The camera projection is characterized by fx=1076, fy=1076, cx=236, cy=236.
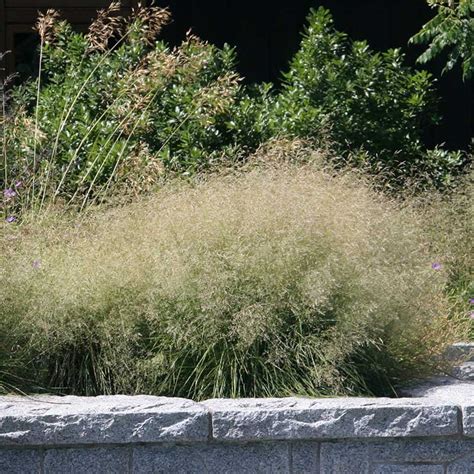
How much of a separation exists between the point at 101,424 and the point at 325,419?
0.83 m

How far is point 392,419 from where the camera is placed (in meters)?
4.01

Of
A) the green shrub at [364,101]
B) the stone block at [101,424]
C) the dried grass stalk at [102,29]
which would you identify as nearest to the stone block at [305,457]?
the stone block at [101,424]

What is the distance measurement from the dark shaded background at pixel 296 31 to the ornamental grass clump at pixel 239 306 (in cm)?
426

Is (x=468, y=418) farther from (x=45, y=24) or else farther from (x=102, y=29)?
(x=45, y=24)

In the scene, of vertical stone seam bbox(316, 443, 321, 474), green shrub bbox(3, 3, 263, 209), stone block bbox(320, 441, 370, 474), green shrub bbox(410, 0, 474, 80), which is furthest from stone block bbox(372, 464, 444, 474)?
green shrub bbox(410, 0, 474, 80)

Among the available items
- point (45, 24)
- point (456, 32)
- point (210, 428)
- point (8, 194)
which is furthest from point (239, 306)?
point (456, 32)

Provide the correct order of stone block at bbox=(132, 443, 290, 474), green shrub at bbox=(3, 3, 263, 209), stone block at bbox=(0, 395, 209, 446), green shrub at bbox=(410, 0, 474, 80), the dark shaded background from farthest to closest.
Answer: the dark shaded background < green shrub at bbox=(410, 0, 474, 80) < green shrub at bbox=(3, 3, 263, 209) < stone block at bbox=(132, 443, 290, 474) < stone block at bbox=(0, 395, 209, 446)

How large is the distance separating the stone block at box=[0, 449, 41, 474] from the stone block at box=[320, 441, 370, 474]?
107 centimetres

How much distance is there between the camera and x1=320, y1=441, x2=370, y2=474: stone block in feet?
13.3

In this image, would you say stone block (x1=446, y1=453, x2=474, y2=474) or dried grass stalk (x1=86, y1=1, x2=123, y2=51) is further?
dried grass stalk (x1=86, y1=1, x2=123, y2=51)

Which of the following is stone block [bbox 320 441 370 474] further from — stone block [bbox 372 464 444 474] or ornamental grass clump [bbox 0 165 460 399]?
ornamental grass clump [bbox 0 165 460 399]

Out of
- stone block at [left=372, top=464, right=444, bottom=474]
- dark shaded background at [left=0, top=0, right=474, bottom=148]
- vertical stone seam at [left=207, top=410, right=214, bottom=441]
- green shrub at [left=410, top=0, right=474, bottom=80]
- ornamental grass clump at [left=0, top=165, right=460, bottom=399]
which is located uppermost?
dark shaded background at [left=0, top=0, right=474, bottom=148]

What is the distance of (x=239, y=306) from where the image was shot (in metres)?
4.43

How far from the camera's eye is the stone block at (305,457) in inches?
160
